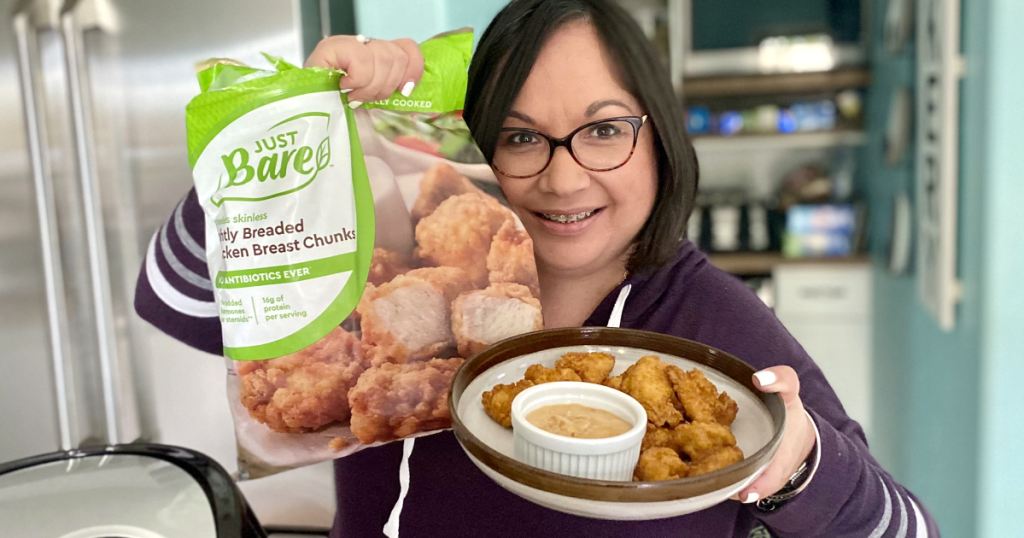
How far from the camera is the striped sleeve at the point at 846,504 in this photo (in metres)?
0.69

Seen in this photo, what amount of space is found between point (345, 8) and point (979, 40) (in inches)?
61.2

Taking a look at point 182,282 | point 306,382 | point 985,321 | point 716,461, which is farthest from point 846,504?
point 985,321

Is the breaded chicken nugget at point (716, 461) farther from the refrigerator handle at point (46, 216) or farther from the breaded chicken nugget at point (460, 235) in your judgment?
the refrigerator handle at point (46, 216)

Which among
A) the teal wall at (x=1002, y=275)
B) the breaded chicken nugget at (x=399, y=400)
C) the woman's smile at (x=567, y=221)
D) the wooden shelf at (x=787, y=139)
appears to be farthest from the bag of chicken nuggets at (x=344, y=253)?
the wooden shelf at (x=787, y=139)

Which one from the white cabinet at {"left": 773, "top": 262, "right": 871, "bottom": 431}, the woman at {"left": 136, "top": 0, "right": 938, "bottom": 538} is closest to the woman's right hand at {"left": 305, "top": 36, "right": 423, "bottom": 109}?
the woman at {"left": 136, "top": 0, "right": 938, "bottom": 538}

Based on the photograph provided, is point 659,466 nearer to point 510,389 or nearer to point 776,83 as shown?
point 510,389

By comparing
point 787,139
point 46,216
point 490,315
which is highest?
point 787,139

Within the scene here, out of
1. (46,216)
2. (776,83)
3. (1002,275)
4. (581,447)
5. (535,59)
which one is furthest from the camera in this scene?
(776,83)

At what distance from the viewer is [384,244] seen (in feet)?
2.34

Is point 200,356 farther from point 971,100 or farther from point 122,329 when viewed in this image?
point 971,100

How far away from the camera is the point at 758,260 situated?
9.63 ft

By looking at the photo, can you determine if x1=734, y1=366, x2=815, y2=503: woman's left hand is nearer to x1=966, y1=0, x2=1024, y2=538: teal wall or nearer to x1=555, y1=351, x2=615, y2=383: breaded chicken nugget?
x1=555, y1=351, x2=615, y2=383: breaded chicken nugget

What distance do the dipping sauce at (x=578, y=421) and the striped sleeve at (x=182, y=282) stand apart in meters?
0.64

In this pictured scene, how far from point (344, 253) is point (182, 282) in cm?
46
